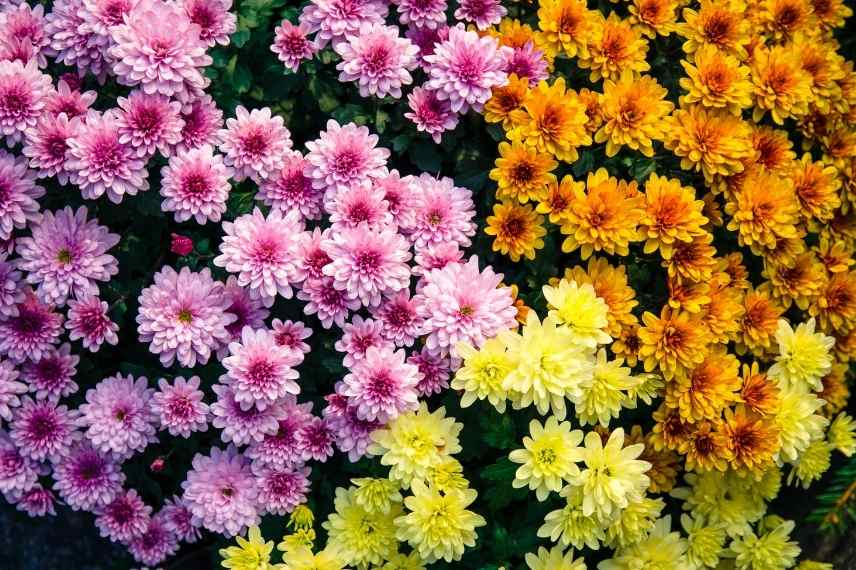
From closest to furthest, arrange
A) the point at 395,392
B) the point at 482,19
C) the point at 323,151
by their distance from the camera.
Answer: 1. the point at 395,392
2. the point at 323,151
3. the point at 482,19

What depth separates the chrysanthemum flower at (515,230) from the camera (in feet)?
7.78

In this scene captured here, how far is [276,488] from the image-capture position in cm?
232

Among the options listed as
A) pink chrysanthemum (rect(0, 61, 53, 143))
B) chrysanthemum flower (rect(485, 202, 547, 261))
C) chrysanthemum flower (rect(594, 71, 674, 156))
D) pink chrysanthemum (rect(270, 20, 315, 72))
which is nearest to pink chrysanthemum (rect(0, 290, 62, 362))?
pink chrysanthemum (rect(0, 61, 53, 143))

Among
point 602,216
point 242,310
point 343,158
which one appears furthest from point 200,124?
point 602,216

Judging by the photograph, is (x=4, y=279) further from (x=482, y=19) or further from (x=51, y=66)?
(x=482, y=19)

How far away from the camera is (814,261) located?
2.61 metres

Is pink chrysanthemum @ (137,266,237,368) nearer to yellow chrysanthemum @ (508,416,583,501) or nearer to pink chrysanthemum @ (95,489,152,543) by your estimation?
pink chrysanthemum @ (95,489,152,543)

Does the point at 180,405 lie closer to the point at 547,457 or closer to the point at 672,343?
the point at 547,457

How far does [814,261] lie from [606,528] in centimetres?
101

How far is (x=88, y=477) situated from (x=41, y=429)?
18 cm

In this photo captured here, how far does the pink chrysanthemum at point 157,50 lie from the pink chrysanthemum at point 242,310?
1.67ft

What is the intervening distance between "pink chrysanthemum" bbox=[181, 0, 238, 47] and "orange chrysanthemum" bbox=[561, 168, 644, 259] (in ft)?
3.38

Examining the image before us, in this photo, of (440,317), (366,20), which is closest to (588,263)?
(440,317)

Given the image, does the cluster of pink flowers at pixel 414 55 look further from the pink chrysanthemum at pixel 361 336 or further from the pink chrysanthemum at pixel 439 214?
the pink chrysanthemum at pixel 361 336
